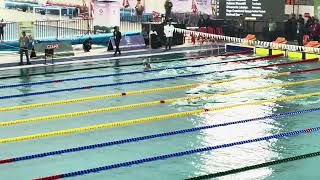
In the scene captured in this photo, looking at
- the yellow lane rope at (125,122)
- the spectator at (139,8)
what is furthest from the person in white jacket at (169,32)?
the yellow lane rope at (125,122)

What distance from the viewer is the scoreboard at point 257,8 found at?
27234 mm

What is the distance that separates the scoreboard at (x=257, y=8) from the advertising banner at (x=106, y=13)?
5722mm

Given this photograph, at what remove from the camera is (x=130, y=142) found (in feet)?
38.6

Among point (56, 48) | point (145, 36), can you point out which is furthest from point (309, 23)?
point (56, 48)

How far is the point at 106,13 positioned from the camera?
30250 mm

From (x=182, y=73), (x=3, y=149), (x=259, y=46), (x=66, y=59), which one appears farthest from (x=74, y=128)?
(x=259, y=46)

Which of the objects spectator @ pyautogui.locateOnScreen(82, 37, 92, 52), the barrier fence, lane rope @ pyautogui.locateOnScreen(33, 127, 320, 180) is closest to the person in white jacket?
the barrier fence

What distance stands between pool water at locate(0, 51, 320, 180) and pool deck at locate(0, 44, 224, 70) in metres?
4.57

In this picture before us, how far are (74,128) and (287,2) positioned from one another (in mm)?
21717

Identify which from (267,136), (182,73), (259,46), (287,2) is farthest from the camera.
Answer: (287,2)

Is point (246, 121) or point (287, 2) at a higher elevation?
point (287, 2)

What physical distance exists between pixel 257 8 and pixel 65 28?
12315 mm

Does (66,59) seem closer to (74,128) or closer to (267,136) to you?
(74,128)

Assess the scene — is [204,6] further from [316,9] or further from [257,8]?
[316,9]
